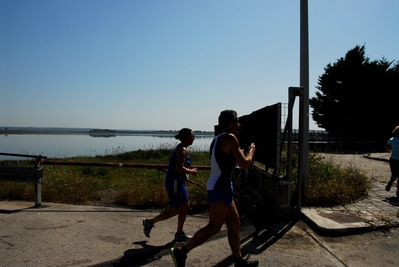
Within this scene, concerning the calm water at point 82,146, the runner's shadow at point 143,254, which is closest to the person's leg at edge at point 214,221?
the runner's shadow at point 143,254

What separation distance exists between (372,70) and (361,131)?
557 centimetres

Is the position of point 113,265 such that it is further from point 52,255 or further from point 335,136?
point 335,136

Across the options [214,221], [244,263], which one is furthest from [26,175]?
[244,263]

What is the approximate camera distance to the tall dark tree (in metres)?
29.0

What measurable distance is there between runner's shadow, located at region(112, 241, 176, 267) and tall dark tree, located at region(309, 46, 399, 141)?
27.8 meters

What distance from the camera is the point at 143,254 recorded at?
14.6 feet

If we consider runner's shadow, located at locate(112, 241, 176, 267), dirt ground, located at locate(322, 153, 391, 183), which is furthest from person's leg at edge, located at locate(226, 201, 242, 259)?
dirt ground, located at locate(322, 153, 391, 183)

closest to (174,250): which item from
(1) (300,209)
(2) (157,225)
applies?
(2) (157,225)

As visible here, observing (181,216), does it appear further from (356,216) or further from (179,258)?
(356,216)

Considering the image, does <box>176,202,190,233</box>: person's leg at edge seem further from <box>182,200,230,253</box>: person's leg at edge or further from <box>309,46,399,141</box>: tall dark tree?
<box>309,46,399,141</box>: tall dark tree

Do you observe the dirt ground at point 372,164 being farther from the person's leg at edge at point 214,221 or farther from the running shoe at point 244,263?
the person's leg at edge at point 214,221

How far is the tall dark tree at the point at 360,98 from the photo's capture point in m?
29.0

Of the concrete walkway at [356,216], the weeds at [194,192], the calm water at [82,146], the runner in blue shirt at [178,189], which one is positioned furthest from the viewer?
the calm water at [82,146]

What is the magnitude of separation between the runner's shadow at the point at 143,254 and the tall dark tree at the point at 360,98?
1094 inches
